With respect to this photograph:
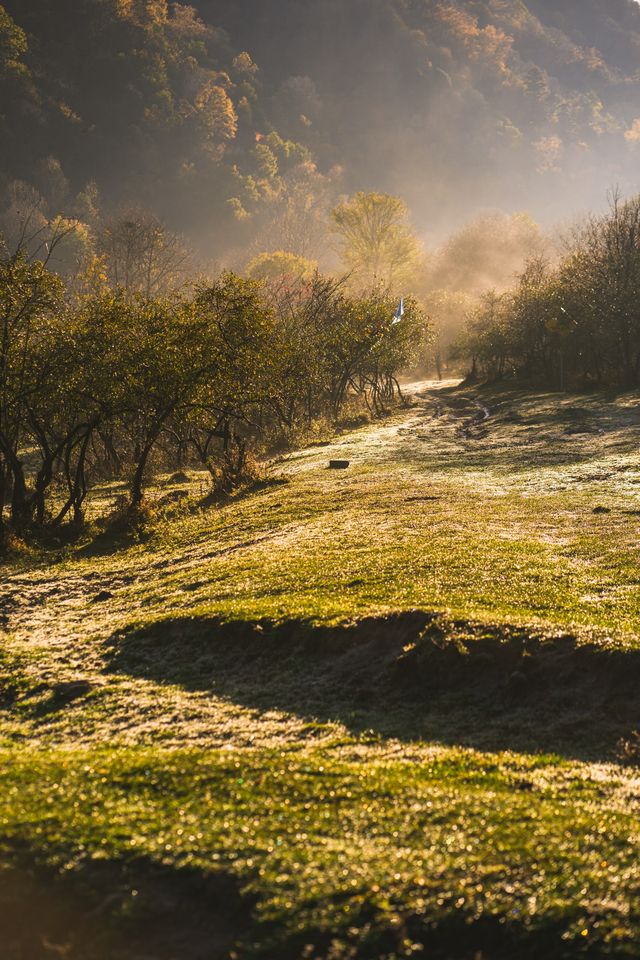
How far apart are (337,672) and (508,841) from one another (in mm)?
4673

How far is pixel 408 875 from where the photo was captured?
200 inches

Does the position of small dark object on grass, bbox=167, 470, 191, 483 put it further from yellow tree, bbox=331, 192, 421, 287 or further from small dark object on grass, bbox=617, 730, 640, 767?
yellow tree, bbox=331, 192, 421, 287

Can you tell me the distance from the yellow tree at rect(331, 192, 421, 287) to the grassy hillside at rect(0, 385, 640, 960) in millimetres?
138773

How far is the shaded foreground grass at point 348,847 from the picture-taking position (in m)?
4.70

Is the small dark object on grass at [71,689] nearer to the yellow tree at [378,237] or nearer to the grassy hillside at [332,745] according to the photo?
the grassy hillside at [332,745]

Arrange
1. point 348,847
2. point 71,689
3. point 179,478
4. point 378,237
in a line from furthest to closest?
1. point 378,237
2. point 179,478
3. point 71,689
4. point 348,847

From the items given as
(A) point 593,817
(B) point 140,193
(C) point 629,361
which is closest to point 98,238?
(B) point 140,193

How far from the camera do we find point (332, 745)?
7789 millimetres

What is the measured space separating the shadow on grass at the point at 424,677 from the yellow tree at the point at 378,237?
144476mm

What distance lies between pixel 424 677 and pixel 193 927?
505 cm

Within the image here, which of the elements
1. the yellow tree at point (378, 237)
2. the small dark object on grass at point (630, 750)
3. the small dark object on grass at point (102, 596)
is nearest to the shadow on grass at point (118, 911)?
the small dark object on grass at point (630, 750)

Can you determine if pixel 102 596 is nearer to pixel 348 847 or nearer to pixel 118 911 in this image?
pixel 118 911

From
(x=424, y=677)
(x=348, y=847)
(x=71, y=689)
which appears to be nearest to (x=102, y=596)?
(x=71, y=689)

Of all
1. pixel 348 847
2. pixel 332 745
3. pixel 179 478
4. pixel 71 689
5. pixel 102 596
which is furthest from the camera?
pixel 179 478
